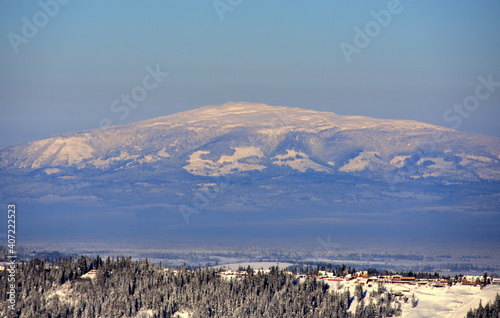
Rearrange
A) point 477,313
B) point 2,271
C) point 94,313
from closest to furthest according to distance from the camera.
Result: point 477,313, point 94,313, point 2,271

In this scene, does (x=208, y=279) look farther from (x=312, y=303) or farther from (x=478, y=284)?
(x=478, y=284)

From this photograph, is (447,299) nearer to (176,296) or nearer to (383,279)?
(383,279)

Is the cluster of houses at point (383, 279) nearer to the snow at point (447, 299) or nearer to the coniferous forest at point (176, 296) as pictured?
the snow at point (447, 299)

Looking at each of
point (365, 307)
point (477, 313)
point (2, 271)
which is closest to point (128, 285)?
point (2, 271)

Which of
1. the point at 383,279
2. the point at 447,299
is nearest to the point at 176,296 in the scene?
the point at 383,279

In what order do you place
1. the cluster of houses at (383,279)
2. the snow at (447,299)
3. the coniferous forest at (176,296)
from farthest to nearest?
the cluster of houses at (383,279)
the snow at (447,299)
the coniferous forest at (176,296)

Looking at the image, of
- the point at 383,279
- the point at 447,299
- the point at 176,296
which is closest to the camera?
the point at 176,296

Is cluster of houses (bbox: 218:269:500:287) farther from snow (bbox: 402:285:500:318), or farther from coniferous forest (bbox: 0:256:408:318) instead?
coniferous forest (bbox: 0:256:408:318)

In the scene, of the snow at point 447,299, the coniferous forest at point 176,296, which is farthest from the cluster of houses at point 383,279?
the coniferous forest at point 176,296
